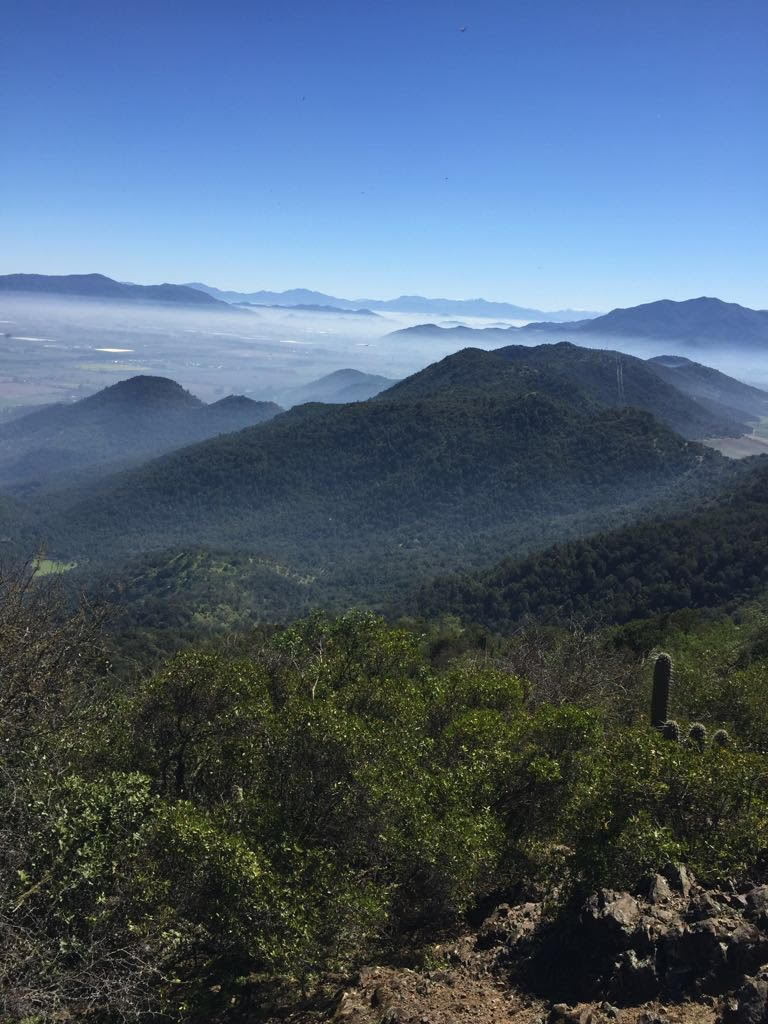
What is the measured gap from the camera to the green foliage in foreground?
939cm

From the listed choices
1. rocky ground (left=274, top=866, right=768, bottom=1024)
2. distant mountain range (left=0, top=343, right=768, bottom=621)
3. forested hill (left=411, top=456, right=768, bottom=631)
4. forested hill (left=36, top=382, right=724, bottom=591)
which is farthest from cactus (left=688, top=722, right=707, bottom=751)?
forested hill (left=36, top=382, right=724, bottom=591)

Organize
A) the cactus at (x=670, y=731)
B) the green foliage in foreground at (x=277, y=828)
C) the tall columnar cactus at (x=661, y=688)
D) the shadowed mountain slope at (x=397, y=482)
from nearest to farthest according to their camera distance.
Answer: the green foliage in foreground at (x=277, y=828)
the cactus at (x=670, y=731)
the tall columnar cactus at (x=661, y=688)
the shadowed mountain slope at (x=397, y=482)

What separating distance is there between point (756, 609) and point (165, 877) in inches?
2263

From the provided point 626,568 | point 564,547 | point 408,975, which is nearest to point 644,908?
point 408,975

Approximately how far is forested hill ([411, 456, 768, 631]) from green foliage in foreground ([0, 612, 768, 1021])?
55498mm

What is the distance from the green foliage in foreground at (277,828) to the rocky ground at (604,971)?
594 millimetres

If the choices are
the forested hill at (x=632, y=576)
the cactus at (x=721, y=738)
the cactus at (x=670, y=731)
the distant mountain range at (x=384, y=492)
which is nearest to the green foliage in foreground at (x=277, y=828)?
the cactus at (x=670, y=731)

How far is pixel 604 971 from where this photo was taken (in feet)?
31.0

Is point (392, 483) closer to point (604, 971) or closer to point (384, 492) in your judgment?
point (384, 492)

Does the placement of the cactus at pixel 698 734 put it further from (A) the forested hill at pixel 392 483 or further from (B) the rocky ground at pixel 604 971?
(A) the forested hill at pixel 392 483

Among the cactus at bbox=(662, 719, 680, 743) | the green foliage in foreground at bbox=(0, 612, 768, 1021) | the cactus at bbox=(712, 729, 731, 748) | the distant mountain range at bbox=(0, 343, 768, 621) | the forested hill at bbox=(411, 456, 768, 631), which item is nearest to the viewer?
the green foliage in foreground at bbox=(0, 612, 768, 1021)

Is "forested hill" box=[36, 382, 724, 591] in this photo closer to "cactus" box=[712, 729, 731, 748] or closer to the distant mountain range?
the distant mountain range

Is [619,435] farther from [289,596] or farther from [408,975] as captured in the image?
[408,975]

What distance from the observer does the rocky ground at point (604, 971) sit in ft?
28.4
